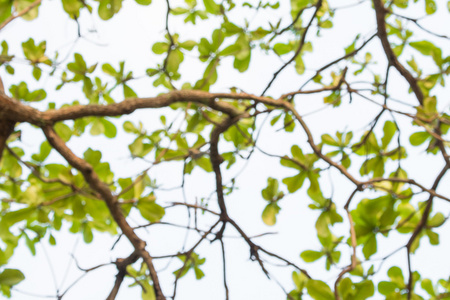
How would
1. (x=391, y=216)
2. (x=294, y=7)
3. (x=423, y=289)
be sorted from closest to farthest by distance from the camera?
(x=391, y=216) → (x=423, y=289) → (x=294, y=7)

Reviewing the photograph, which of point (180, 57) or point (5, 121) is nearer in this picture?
point (5, 121)

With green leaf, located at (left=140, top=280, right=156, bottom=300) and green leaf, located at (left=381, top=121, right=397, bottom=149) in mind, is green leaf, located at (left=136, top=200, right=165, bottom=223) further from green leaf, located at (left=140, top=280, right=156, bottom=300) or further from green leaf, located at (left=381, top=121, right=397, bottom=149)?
green leaf, located at (left=381, top=121, right=397, bottom=149)

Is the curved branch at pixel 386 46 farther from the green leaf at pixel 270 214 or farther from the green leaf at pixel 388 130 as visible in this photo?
the green leaf at pixel 270 214

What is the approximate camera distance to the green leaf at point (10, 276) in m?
0.83

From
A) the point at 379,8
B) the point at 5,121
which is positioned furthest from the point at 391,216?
the point at 5,121

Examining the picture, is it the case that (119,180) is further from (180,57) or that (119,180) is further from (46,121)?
(180,57)

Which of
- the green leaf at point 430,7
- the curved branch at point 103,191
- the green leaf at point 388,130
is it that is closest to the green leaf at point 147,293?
the curved branch at point 103,191

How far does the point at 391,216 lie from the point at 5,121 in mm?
793

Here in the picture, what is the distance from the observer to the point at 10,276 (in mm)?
835

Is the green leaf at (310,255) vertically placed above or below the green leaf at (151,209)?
below

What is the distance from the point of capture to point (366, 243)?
3.31 ft

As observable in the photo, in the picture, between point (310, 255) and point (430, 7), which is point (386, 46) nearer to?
point (430, 7)

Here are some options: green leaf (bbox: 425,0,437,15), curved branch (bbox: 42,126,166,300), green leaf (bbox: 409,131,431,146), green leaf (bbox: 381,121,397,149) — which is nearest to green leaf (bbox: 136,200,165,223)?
curved branch (bbox: 42,126,166,300)

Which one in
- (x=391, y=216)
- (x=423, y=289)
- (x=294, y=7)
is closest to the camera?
(x=391, y=216)
